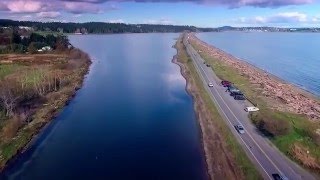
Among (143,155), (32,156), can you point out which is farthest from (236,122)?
(32,156)

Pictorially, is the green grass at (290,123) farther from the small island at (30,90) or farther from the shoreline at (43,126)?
the small island at (30,90)

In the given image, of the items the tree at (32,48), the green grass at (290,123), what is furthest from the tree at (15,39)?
the green grass at (290,123)

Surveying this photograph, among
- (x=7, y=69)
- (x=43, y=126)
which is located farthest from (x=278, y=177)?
(x=7, y=69)

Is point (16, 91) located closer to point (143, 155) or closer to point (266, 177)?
point (143, 155)

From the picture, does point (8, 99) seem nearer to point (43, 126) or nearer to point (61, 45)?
point (43, 126)

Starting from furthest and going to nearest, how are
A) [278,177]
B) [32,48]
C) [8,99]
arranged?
[32,48], [8,99], [278,177]

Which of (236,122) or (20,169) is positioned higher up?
(236,122)
